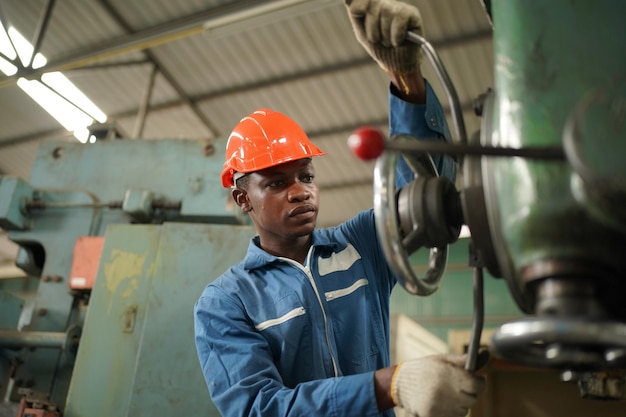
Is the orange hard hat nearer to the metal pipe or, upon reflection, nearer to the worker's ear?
the worker's ear

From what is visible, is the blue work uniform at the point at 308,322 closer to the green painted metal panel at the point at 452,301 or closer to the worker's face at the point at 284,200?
the worker's face at the point at 284,200

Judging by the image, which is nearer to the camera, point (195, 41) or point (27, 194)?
point (27, 194)

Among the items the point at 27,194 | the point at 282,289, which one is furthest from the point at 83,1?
the point at 282,289

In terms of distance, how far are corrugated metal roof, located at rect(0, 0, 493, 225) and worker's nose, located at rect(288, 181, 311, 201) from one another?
2013mm

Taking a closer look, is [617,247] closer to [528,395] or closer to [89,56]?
[528,395]

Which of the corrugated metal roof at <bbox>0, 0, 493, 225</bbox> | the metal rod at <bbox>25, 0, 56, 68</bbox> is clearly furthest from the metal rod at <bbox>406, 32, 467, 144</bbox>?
the metal rod at <bbox>25, 0, 56, 68</bbox>

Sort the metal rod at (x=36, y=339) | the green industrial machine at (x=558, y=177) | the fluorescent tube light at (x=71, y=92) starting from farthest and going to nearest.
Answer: the fluorescent tube light at (x=71, y=92) → the metal rod at (x=36, y=339) → the green industrial machine at (x=558, y=177)

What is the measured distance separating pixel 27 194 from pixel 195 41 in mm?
2190

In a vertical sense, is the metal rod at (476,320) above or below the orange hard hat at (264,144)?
below

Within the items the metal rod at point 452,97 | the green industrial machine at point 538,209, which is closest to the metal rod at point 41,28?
the green industrial machine at point 538,209

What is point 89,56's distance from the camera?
13.0 feet

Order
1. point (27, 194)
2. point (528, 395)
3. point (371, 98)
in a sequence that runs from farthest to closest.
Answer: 1. point (371, 98)
2. point (528, 395)
3. point (27, 194)

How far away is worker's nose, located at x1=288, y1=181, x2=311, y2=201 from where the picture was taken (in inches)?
52.9

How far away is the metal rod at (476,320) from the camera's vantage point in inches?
28.3
